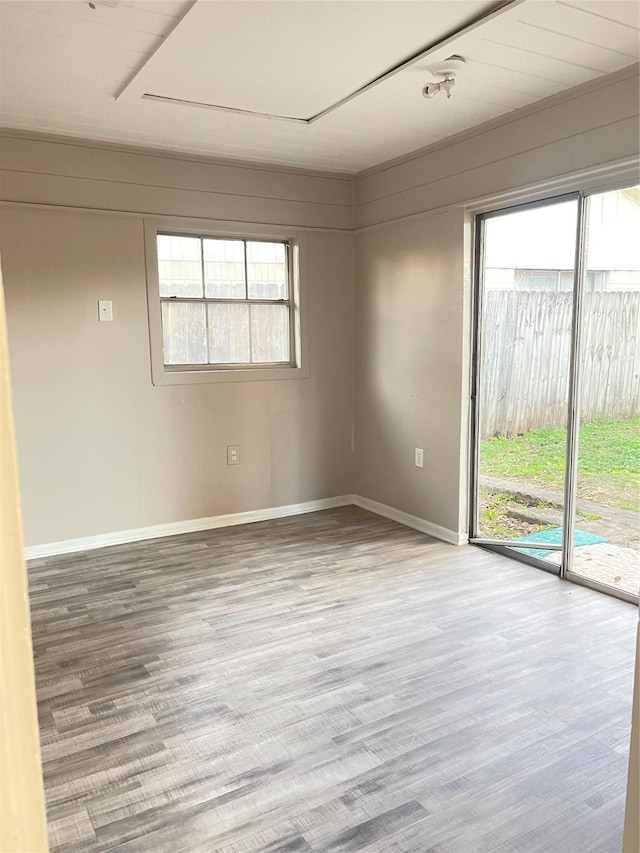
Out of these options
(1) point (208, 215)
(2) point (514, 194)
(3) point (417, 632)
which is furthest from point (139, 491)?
(2) point (514, 194)

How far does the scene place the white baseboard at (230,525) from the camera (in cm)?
379

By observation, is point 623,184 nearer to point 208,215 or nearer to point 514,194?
point 514,194

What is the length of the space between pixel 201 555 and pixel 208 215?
2.14 metres

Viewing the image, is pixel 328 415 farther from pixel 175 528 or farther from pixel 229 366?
pixel 175 528

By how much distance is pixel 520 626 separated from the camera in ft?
9.09

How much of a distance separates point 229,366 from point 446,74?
2.24 m

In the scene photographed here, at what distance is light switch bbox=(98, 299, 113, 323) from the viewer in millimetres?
3734

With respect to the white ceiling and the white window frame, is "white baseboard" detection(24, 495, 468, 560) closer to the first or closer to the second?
the white window frame

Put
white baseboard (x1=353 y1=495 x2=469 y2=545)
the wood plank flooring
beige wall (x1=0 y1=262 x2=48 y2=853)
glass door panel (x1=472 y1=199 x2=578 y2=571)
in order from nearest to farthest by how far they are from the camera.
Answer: beige wall (x1=0 y1=262 x2=48 y2=853) → the wood plank flooring → glass door panel (x1=472 y1=199 x2=578 y2=571) → white baseboard (x1=353 y1=495 x2=469 y2=545)

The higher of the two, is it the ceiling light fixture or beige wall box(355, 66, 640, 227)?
the ceiling light fixture

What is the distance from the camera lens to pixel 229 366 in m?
4.24

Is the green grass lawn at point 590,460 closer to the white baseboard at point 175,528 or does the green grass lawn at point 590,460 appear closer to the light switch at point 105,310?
the white baseboard at point 175,528

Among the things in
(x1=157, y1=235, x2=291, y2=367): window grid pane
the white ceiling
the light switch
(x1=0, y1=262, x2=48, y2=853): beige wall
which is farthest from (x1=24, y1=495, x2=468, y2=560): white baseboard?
(x1=0, y1=262, x2=48, y2=853): beige wall

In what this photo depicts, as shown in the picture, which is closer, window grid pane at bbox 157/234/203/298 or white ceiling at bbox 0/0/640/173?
white ceiling at bbox 0/0/640/173
